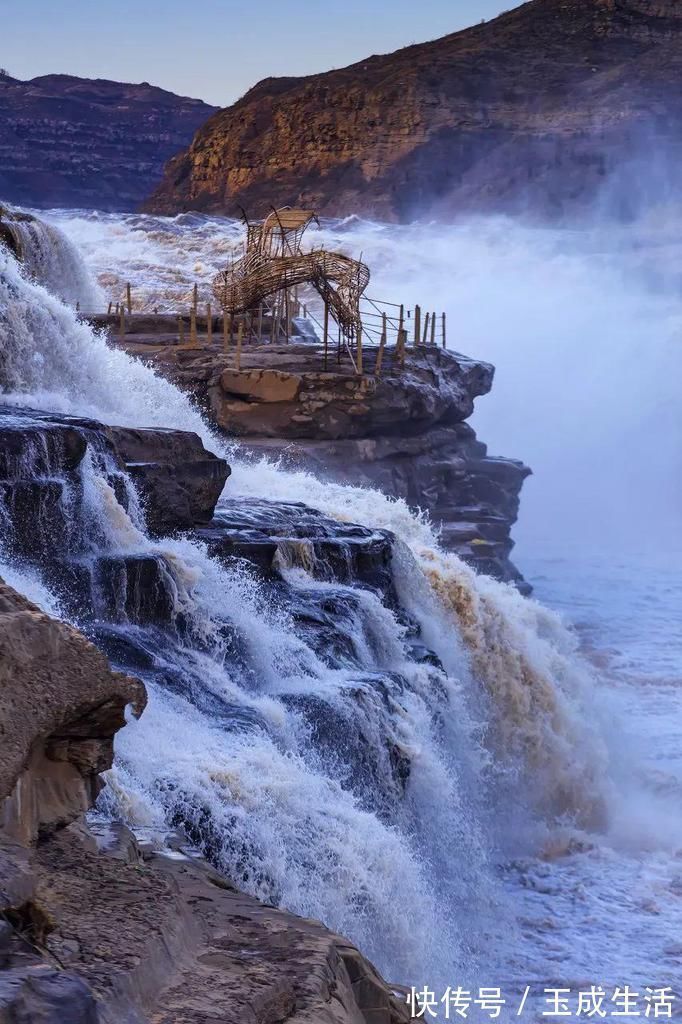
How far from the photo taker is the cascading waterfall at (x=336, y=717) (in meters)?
7.14

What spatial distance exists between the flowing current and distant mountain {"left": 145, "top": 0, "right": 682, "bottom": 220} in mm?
37229

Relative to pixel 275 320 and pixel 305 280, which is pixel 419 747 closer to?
pixel 305 280

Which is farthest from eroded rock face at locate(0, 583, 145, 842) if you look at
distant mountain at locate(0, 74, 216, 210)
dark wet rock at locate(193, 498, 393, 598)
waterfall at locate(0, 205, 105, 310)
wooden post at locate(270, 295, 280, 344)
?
distant mountain at locate(0, 74, 216, 210)

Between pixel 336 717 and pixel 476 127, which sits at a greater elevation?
pixel 476 127

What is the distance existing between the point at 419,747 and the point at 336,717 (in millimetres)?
948

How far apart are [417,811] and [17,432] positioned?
154 inches

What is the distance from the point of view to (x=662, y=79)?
202 ft

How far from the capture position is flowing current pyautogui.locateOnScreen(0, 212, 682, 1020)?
23.9ft

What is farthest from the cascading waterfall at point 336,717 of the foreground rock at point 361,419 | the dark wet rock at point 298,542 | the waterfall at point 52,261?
the waterfall at point 52,261

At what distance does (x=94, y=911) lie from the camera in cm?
410

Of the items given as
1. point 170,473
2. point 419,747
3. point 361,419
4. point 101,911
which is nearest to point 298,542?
point 170,473

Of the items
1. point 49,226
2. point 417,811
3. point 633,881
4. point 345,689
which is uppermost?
point 49,226

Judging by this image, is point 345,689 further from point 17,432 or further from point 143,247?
point 143,247

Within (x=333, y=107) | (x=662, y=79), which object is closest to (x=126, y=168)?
(x=333, y=107)
